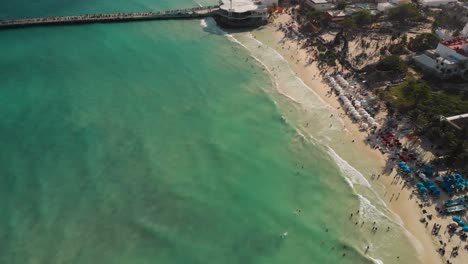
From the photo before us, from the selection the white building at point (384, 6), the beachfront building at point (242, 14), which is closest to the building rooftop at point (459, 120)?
the white building at point (384, 6)

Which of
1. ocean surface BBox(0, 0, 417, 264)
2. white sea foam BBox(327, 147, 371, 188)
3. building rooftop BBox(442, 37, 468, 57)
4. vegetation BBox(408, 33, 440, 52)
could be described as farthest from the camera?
vegetation BBox(408, 33, 440, 52)

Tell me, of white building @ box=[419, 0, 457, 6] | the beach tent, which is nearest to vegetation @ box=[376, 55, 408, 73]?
the beach tent

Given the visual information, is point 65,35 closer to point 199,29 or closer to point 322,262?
point 199,29

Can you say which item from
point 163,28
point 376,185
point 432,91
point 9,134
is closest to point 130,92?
point 9,134

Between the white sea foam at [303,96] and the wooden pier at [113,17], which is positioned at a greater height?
the wooden pier at [113,17]

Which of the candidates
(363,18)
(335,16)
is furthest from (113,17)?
(363,18)

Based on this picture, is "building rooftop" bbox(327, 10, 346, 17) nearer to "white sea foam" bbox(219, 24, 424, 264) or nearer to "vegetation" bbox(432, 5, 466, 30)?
"white sea foam" bbox(219, 24, 424, 264)

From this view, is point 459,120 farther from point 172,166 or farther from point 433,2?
point 433,2

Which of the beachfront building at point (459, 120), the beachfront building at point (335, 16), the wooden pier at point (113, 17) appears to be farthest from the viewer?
the beachfront building at point (335, 16)

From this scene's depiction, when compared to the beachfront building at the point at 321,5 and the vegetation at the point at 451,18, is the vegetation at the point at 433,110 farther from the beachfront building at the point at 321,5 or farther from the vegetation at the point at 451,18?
the beachfront building at the point at 321,5
